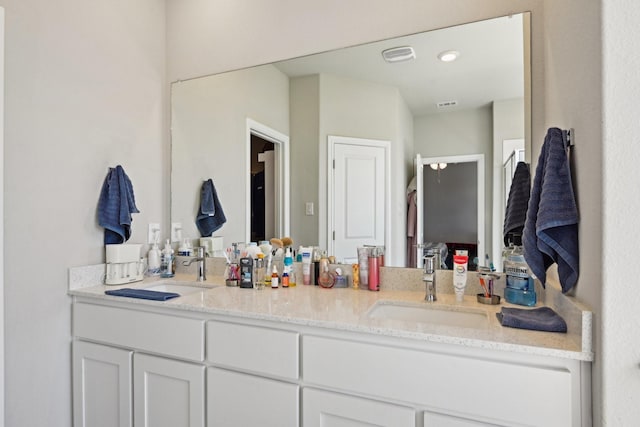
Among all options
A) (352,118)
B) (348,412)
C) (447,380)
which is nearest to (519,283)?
(447,380)

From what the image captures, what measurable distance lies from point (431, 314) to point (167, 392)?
114 cm

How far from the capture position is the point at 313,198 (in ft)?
6.23

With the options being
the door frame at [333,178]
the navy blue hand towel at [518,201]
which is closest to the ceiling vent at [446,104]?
the door frame at [333,178]

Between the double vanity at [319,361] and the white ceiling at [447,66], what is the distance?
2.94 feet

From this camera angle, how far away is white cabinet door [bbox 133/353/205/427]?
137 cm

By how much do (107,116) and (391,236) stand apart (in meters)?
1.61

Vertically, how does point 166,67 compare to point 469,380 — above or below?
above

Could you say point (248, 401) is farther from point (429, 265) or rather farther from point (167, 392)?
point (429, 265)

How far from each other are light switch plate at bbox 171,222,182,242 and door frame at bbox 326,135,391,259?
1.00 metres

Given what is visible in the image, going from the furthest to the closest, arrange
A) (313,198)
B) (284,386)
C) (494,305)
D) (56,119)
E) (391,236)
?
(313,198) < (391,236) < (56,119) < (494,305) < (284,386)

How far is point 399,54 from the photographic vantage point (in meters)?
1.71

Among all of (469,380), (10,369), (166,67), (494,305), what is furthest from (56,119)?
(494,305)

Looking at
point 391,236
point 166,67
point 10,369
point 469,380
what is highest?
point 166,67

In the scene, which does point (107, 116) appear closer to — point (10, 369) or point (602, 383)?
point (10, 369)
